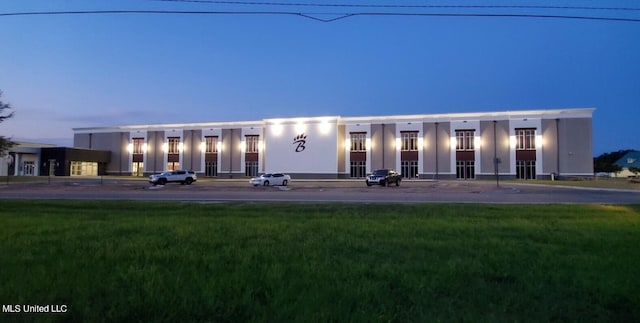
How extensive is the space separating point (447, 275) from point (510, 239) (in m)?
3.94

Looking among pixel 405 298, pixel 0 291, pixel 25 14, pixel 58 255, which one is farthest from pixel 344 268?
pixel 25 14

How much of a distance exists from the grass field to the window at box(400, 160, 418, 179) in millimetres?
63633

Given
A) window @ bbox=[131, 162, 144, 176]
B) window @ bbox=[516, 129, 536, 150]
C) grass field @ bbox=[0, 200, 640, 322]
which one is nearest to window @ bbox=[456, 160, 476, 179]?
window @ bbox=[516, 129, 536, 150]

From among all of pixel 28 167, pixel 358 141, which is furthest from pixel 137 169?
pixel 358 141

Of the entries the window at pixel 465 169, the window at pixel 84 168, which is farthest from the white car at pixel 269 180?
the window at pixel 84 168

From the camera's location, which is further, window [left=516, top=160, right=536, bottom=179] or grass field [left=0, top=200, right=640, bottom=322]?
window [left=516, top=160, right=536, bottom=179]

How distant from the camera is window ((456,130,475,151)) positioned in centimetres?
7069

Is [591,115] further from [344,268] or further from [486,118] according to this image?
[344,268]

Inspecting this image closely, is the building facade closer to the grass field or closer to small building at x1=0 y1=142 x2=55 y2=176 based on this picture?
small building at x1=0 y1=142 x2=55 y2=176

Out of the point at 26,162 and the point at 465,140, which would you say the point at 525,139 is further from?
the point at 26,162

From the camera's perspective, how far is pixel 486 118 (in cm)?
7000

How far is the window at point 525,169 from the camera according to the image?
6769 cm

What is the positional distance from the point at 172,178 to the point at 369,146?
121ft

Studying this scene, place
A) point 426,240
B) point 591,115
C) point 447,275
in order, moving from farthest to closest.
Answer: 1. point 591,115
2. point 426,240
3. point 447,275
